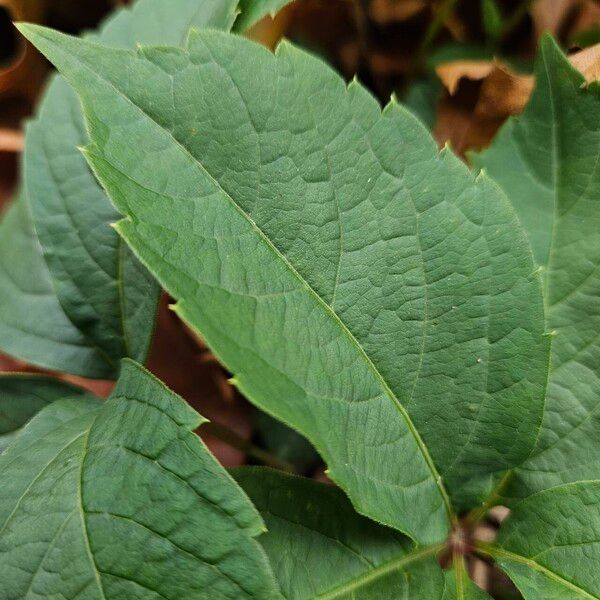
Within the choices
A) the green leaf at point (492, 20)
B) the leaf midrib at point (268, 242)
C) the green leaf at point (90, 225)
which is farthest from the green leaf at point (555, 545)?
the green leaf at point (492, 20)

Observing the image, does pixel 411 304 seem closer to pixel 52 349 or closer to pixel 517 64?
pixel 52 349

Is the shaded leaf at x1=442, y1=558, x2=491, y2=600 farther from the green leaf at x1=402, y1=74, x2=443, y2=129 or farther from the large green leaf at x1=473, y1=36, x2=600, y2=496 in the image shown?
the green leaf at x1=402, y1=74, x2=443, y2=129

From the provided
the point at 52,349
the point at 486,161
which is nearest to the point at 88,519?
the point at 52,349

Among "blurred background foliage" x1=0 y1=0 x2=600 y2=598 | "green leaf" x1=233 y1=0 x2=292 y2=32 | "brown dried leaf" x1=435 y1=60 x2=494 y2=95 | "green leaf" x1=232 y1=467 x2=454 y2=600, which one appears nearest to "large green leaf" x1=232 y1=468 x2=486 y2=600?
"green leaf" x1=232 y1=467 x2=454 y2=600

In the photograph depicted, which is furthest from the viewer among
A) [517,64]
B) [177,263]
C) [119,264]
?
[517,64]

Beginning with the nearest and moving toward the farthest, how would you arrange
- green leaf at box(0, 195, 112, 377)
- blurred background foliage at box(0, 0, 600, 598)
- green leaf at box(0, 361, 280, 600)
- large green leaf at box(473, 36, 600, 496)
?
green leaf at box(0, 361, 280, 600) < large green leaf at box(473, 36, 600, 496) < green leaf at box(0, 195, 112, 377) < blurred background foliage at box(0, 0, 600, 598)

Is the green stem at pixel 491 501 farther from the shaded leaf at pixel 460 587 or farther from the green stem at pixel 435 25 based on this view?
the green stem at pixel 435 25

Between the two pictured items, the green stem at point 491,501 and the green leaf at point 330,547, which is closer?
the green leaf at point 330,547
